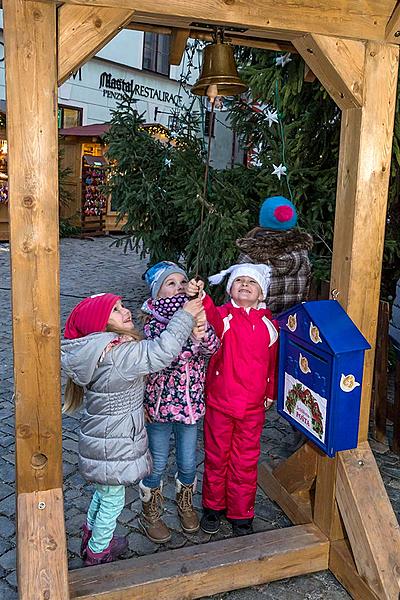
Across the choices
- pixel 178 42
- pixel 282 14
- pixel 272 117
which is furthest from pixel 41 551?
pixel 272 117

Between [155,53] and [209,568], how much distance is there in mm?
19907

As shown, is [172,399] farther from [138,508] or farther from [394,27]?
[394,27]

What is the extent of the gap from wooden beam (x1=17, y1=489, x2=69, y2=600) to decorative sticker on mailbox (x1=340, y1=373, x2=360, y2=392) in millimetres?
1409

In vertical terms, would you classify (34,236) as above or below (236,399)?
above

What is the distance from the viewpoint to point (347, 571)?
126 inches

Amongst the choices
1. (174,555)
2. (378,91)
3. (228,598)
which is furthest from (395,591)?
(378,91)

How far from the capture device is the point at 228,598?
3.14 metres

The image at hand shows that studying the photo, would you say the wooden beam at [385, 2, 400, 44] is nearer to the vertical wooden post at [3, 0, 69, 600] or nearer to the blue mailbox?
the blue mailbox

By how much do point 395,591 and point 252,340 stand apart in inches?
54.5

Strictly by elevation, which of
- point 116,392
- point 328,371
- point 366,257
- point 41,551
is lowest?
point 41,551

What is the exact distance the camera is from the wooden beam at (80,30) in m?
2.56

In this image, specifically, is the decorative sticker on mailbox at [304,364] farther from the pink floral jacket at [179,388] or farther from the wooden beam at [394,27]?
the wooden beam at [394,27]

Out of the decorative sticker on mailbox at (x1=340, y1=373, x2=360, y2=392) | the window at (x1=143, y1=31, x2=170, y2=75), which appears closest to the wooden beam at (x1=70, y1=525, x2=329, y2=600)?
the decorative sticker on mailbox at (x1=340, y1=373, x2=360, y2=392)

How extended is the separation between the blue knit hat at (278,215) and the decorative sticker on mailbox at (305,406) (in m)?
1.33
